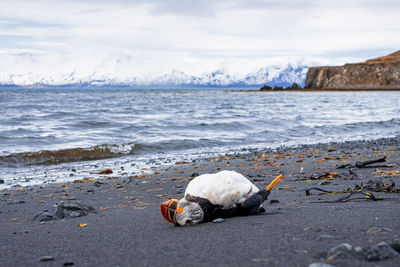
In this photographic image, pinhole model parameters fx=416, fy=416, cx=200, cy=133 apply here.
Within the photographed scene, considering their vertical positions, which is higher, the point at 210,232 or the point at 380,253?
the point at 380,253

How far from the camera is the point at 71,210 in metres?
4.55

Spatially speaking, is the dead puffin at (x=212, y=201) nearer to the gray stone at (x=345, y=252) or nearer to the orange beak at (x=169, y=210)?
the orange beak at (x=169, y=210)

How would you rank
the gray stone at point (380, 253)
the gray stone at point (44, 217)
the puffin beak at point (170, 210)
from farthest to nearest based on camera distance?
the gray stone at point (44, 217), the puffin beak at point (170, 210), the gray stone at point (380, 253)

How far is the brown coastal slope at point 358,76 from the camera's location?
109m

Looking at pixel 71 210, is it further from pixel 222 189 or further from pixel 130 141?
pixel 130 141

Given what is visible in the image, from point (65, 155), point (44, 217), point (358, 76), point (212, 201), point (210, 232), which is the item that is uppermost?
point (358, 76)

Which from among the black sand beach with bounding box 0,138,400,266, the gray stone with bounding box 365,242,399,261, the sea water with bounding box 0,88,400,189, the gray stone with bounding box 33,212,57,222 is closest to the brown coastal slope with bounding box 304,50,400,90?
the sea water with bounding box 0,88,400,189

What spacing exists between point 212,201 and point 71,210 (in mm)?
1933

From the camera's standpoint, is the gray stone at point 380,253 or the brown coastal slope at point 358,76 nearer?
the gray stone at point 380,253

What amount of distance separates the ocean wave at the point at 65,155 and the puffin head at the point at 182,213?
27.4ft

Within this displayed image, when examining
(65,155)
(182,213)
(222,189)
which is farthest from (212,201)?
(65,155)

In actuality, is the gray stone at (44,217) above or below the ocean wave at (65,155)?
above

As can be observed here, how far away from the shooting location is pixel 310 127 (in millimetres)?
19172

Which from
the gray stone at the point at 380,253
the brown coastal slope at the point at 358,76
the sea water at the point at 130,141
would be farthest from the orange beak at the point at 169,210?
the brown coastal slope at the point at 358,76
